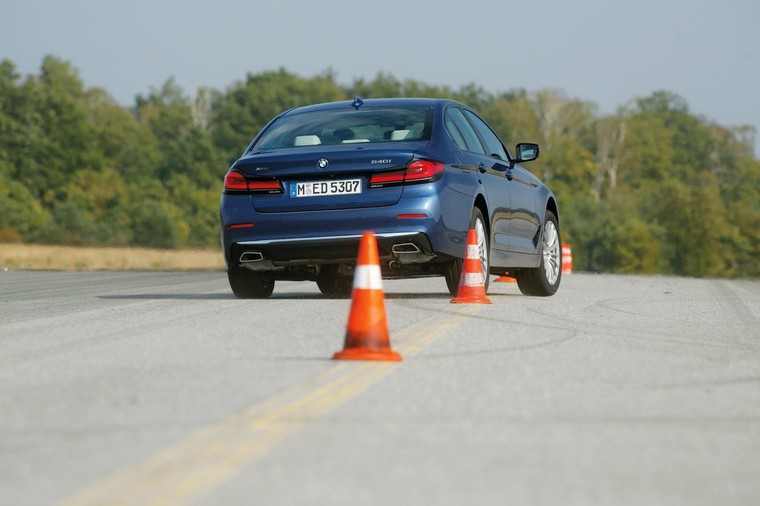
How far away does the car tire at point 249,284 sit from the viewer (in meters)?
12.2

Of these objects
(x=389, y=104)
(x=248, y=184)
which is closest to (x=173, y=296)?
(x=248, y=184)

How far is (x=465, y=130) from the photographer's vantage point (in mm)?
12727

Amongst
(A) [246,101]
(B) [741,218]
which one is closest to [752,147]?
(B) [741,218]

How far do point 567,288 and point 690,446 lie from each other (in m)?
11.4

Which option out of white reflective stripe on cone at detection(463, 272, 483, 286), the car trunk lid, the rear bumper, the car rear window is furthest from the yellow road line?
the car rear window

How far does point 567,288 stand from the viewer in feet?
53.7

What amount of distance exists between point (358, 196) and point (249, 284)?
64.6 inches

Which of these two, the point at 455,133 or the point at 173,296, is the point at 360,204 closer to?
the point at 455,133

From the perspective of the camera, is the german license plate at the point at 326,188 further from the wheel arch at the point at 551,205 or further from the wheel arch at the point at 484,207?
the wheel arch at the point at 551,205

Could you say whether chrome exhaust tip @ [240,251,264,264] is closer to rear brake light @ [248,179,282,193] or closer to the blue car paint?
the blue car paint

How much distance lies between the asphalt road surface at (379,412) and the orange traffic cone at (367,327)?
0.16m

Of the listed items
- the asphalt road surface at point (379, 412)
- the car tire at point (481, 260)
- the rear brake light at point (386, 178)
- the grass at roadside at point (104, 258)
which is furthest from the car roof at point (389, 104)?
the grass at roadside at point (104, 258)

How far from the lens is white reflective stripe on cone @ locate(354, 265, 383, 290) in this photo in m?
7.83

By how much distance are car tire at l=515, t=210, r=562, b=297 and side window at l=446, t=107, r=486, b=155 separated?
152 cm
